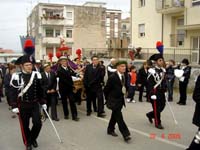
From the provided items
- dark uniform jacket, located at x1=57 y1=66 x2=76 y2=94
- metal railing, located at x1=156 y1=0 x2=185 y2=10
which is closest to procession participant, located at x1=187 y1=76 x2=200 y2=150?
dark uniform jacket, located at x1=57 y1=66 x2=76 y2=94

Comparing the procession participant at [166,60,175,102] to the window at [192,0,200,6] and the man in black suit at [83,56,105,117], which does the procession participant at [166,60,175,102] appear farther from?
the window at [192,0,200,6]

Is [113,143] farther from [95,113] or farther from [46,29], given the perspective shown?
[46,29]

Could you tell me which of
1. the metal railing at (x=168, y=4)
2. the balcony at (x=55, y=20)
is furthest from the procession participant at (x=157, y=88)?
the balcony at (x=55, y=20)

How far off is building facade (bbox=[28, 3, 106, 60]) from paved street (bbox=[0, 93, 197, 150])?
4696cm

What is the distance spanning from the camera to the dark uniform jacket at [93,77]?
941 centimetres

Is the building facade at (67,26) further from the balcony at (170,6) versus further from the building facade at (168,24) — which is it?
the balcony at (170,6)

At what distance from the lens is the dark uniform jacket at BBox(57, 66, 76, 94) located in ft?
28.8

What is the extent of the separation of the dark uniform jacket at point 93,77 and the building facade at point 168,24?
12.1m

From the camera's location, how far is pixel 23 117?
5.81 meters

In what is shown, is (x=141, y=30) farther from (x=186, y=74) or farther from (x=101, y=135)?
(x=101, y=135)

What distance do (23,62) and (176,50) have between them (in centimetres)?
1744

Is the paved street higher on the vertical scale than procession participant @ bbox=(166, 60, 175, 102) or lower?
lower

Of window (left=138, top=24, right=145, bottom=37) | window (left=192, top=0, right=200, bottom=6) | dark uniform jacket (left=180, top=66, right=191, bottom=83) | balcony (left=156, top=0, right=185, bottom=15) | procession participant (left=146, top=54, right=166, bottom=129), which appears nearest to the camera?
procession participant (left=146, top=54, right=166, bottom=129)
